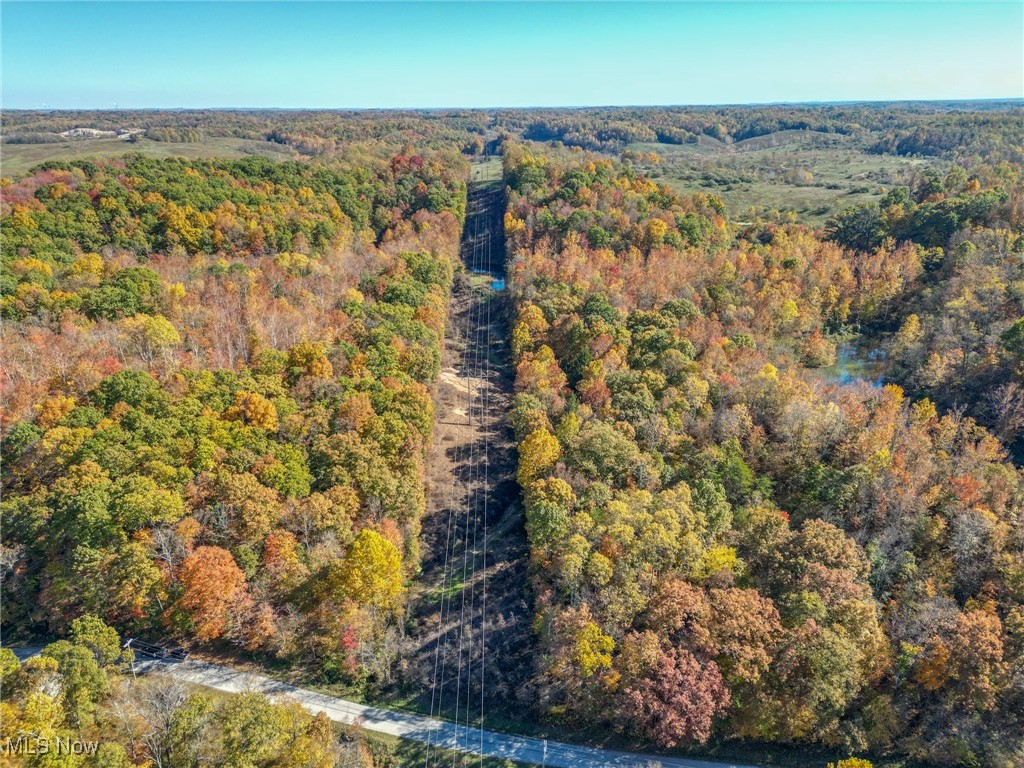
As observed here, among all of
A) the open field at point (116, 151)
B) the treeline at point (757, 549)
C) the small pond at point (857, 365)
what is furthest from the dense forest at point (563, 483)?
the open field at point (116, 151)

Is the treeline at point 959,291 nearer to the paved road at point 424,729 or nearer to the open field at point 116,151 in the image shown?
the paved road at point 424,729

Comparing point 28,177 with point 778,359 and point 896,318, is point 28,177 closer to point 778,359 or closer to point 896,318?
point 778,359

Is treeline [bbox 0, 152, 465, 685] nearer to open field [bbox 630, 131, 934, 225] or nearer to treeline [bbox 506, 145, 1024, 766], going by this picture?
treeline [bbox 506, 145, 1024, 766]

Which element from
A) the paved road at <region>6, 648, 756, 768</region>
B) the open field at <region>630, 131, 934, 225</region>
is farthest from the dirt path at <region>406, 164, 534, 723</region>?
the open field at <region>630, 131, 934, 225</region>

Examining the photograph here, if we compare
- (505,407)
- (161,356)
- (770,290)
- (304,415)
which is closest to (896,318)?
(770,290)

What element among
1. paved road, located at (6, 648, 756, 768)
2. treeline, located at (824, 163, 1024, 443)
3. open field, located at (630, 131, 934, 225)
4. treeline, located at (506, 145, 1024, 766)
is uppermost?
open field, located at (630, 131, 934, 225)

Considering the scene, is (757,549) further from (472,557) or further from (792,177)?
(792,177)
